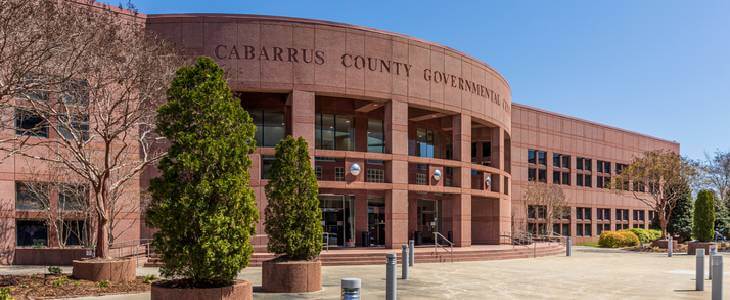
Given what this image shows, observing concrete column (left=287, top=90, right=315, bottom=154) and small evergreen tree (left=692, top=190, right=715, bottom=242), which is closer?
concrete column (left=287, top=90, right=315, bottom=154)

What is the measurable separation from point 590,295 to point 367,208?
1874 cm

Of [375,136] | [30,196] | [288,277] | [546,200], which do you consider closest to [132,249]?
[30,196]

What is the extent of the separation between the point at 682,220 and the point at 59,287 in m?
50.7


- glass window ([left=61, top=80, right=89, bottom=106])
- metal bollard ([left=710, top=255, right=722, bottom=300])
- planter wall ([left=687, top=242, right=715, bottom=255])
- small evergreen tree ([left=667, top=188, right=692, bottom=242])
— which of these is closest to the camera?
metal bollard ([left=710, top=255, right=722, bottom=300])

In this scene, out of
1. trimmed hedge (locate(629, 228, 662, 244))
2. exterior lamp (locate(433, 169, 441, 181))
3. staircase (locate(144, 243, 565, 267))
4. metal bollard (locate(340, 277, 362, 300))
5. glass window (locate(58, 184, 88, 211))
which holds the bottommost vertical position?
trimmed hedge (locate(629, 228, 662, 244))

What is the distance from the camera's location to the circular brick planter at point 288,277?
649 inches

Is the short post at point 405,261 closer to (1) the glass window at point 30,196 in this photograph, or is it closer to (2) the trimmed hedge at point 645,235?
(1) the glass window at point 30,196

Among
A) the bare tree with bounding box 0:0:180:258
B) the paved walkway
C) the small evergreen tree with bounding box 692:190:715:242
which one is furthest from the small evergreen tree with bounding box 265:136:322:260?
the small evergreen tree with bounding box 692:190:715:242

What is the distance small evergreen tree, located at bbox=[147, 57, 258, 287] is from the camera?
12.0 meters

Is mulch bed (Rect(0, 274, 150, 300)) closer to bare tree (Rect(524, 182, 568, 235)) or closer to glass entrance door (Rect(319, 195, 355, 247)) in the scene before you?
glass entrance door (Rect(319, 195, 355, 247))

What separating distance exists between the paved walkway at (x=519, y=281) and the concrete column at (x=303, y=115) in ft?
22.4

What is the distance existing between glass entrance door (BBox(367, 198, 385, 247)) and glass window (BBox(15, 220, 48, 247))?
15.9 m

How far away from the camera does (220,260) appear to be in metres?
11.9

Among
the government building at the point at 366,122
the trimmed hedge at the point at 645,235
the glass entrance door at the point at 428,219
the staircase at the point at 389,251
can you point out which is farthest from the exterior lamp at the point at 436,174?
the trimmed hedge at the point at 645,235
